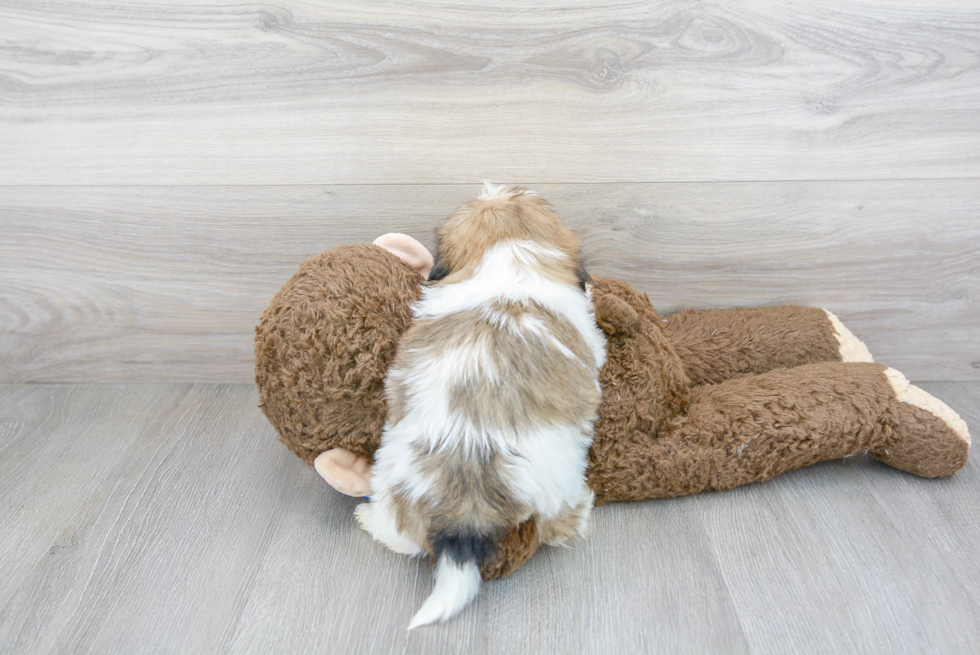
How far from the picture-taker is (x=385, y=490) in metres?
0.86

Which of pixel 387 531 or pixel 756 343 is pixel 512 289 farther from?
pixel 756 343

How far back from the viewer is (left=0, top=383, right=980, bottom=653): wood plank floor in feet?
2.57

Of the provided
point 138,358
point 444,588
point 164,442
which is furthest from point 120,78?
point 444,588

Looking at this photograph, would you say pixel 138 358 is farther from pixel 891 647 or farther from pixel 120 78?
pixel 891 647

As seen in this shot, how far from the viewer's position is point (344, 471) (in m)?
0.94

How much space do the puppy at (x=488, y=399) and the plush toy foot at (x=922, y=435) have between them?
0.49m

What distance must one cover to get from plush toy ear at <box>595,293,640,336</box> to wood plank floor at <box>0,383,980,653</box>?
276 mm

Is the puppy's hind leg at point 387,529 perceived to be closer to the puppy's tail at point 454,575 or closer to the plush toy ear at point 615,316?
the puppy's tail at point 454,575

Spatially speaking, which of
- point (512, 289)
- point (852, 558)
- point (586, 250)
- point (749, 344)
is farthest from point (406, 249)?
point (852, 558)

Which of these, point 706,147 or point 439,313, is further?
point 706,147

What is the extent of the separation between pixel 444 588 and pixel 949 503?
788 millimetres

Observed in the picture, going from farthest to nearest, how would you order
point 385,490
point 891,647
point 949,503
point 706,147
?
point 706,147 < point 949,503 < point 385,490 < point 891,647

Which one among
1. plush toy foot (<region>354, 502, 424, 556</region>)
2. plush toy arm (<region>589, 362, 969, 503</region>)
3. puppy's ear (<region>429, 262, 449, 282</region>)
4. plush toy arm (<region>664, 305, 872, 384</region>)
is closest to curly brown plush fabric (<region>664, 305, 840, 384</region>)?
plush toy arm (<region>664, 305, 872, 384</region>)

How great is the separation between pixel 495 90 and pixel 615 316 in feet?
1.50
